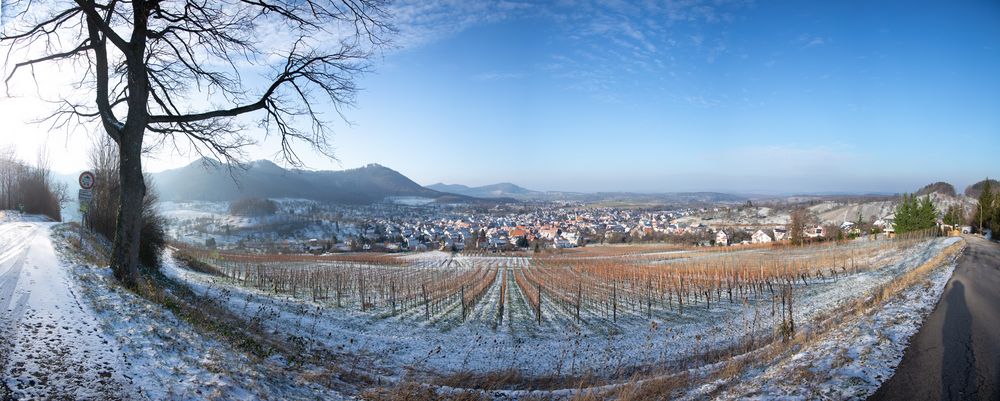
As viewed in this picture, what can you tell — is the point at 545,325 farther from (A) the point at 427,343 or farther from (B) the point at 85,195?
(B) the point at 85,195

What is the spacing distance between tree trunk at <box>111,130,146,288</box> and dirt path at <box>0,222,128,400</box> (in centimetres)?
118

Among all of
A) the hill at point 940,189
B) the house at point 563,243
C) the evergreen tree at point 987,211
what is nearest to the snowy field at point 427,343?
the evergreen tree at point 987,211

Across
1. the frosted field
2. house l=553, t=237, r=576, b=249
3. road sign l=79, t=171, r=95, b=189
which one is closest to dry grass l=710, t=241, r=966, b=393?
the frosted field

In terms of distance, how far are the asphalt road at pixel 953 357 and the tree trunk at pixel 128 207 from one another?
12.7 metres

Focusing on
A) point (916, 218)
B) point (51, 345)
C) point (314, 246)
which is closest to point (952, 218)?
point (916, 218)

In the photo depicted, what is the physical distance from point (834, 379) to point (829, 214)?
138702 millimetres

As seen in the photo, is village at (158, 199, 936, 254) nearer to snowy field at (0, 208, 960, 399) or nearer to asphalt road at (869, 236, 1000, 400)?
snowy field at (0, 208, 960, 399)

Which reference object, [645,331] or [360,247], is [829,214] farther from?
A: [645,331]

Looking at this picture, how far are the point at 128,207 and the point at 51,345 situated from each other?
16.4 feet

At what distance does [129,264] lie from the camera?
9297 millimetres

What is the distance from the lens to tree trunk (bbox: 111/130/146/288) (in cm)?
911

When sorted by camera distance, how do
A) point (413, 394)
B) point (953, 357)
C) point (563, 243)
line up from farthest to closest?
point (563, 243)
point (413, 394)
point (953, 357)

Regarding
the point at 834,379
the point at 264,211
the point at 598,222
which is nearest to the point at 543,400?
the point at 834,379

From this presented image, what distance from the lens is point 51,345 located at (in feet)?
16.7
